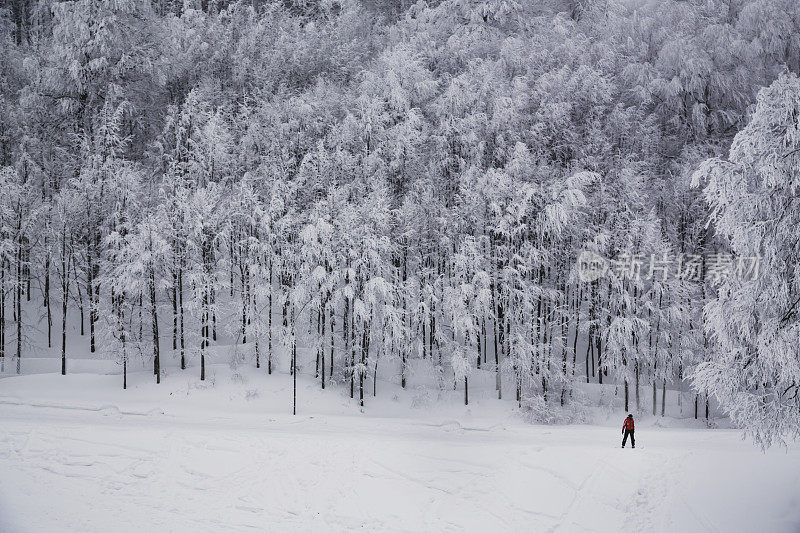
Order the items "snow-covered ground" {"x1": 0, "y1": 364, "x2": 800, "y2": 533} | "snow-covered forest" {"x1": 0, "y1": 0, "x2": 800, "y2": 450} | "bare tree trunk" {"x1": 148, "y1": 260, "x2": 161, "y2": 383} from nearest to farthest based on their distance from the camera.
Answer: "snow-covered ground" {"x1": 0, "y1": 364, "x2": 800, "y2": 533} < "bare tree trunk" {"x1": 148, "y1": 260, "x2": 161, "y2": 383} < "snow-covered forest" {"x1": 0, "y1": 0, "x2": 800, "y2": 450}

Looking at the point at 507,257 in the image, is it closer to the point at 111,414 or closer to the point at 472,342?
the point at 472,342

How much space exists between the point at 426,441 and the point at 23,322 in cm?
2911

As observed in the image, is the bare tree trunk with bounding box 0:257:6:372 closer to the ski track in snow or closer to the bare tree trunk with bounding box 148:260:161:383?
the bare tree trunk with bounding box 148:260:161:383

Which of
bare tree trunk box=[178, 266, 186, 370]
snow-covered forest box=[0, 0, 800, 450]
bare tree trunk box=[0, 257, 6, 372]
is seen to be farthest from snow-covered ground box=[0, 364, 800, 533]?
bare tree trunk box=[0, 257, 6, 372]

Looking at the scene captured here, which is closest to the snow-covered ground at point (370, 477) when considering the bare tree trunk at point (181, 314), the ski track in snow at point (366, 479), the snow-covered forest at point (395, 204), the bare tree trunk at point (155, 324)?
the ski track in snow at point (366, 479)

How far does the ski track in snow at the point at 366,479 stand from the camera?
57.5 ft

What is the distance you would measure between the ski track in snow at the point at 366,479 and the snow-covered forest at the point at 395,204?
A: 7.89 m

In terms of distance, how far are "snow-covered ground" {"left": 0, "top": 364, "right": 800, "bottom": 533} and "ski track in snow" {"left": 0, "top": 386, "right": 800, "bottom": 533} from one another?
0.17ft

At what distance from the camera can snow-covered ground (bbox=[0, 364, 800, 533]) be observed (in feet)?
57.2

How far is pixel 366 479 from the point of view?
65.8ft

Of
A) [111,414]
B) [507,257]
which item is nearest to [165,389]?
[111,414]

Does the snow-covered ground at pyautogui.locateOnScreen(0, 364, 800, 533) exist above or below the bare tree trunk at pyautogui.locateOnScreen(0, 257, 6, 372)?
below

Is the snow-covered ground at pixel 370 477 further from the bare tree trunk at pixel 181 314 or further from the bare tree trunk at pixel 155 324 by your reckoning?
the bare tree trunk at pixel 181 314

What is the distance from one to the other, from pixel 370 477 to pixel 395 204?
1994 centimetres
